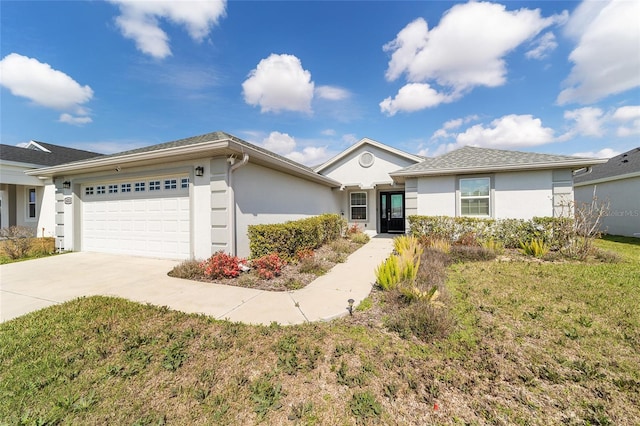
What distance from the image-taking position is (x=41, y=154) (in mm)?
13703

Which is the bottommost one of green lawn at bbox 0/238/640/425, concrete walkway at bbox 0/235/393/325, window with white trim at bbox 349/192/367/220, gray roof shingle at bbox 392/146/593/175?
green lawn at bbox 0/238/640/425

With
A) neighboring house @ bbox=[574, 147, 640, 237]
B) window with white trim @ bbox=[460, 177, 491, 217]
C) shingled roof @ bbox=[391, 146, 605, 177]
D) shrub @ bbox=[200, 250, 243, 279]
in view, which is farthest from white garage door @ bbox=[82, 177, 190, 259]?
neighboring house @ bbox=[574, 147, 640, 237]

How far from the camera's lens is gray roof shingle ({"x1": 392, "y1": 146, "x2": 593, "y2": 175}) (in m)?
8.49

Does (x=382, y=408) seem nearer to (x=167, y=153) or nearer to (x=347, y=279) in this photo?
(x=347, y=279)

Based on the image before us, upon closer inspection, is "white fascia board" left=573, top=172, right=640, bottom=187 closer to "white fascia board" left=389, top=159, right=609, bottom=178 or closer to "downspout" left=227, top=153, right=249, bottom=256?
"white fascia board" left=389, top=159, right=609, bottom=178

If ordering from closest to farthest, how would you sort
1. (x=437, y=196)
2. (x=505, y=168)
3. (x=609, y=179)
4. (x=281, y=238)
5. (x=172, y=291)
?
1. (x=172, y=291)
2. (x=281, y=238)
3. (x=505, y=168)
4. (x=437, y=196)
5. (x=609, y=179)

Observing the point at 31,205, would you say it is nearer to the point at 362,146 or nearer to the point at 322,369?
the point at 362,146

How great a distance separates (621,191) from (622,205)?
72cm

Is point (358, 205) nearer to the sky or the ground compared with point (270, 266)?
nearer to the sky

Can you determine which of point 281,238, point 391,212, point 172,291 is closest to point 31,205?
point 172,291

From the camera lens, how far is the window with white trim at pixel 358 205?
14562mm

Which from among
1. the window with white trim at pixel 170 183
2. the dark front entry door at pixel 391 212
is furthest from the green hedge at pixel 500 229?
the window with white trim at pixel 170 183

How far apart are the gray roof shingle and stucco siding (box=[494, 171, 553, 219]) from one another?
1.59 feet

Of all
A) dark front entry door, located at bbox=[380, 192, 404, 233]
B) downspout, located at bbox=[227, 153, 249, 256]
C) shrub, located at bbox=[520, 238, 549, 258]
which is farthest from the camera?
dark front entry door, located at bbox=[380, 192, 404, 233]
